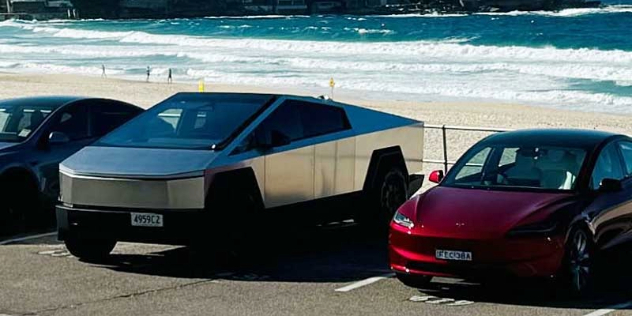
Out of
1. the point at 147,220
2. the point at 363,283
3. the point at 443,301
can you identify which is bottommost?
the point at 363,283

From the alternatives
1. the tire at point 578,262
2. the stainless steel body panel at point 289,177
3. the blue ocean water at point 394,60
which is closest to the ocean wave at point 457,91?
the blue ocean water at point 394,60

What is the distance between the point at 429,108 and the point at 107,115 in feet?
68.7

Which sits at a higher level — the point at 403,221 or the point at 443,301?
the point at 403,221

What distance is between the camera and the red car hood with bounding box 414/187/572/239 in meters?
9.85

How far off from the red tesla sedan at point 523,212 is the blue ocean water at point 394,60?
24.7 metres

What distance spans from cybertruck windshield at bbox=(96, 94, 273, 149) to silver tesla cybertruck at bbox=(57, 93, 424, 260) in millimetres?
13

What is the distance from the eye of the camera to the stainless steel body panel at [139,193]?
424 inches

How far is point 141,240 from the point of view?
430 inches

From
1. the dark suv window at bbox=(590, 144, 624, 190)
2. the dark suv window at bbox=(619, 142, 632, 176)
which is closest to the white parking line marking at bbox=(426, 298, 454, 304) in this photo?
the dark suv window at bbox=(590, 144, 624, 190)

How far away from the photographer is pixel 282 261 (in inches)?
465

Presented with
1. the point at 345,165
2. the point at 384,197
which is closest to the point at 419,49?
the point at 384,197

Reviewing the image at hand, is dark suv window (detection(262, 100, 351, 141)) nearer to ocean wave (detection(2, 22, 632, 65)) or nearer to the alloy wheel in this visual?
the alloy wheel

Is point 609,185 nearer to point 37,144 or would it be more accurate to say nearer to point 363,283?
point 363,283

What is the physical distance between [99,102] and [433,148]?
764 cm
